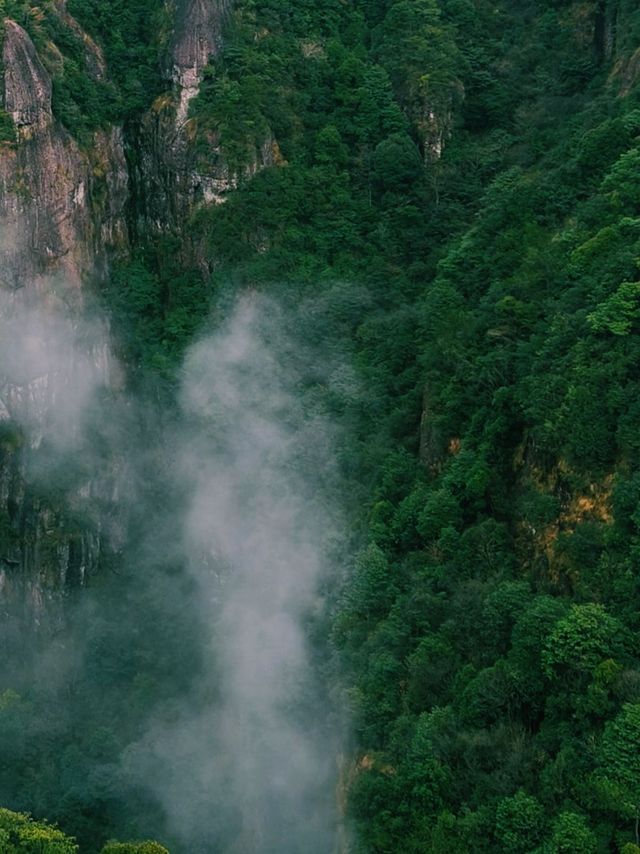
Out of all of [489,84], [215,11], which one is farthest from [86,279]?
[489,84]

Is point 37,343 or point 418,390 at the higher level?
point 37,343

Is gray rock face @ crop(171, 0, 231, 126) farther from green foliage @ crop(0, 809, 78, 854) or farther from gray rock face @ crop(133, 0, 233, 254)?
green foliage @ crop(0, 809, 78, 854)

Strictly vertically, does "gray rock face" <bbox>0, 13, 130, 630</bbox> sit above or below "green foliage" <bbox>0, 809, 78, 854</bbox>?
above

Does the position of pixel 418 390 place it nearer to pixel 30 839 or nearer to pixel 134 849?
pixel 134 849

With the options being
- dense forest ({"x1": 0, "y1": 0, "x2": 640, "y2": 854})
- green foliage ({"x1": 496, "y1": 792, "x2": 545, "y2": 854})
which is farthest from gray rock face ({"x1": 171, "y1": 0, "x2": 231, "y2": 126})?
green foliage ({"x1": 496, "y1": 792, "x2": 545, "y2": 854})

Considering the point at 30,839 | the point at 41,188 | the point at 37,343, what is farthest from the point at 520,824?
the point at 41,188

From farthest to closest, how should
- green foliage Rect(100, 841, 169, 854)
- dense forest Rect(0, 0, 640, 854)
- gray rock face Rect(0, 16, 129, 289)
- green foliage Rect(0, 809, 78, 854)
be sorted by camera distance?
gray rock face Rect(0, 16, 129, 289)
green foliage Rect(0, 809, 78, 854)
green foliage Rect(100, 841, 169, 854)
dense forest Rect(0, 0, 640, 854)

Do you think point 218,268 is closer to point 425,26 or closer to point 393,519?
point 425,26

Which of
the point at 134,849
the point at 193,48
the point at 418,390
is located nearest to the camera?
the point at 134,849
